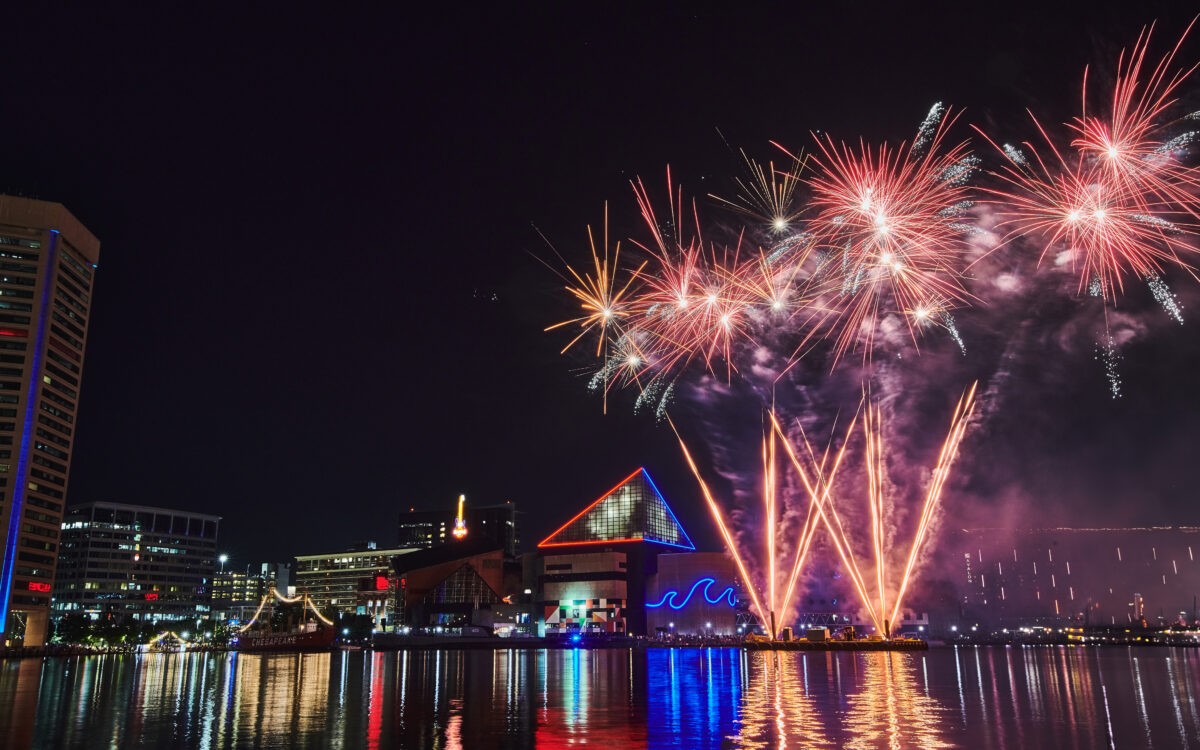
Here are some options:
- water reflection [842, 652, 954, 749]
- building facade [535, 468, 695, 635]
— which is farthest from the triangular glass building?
water reflection [842, 652, 954, 749]

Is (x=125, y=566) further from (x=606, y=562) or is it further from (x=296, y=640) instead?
(x=606, y=562)

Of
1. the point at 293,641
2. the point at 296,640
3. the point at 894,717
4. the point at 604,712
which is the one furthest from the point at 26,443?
the point at 894,717

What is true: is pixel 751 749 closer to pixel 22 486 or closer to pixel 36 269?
pixel 22 486

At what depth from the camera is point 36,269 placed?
115688 mm

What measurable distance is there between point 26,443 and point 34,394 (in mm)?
6657

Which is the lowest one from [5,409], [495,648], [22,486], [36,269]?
[495,648]

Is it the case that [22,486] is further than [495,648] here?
No

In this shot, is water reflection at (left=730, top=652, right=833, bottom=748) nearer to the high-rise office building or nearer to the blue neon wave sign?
the blue neon wave sign

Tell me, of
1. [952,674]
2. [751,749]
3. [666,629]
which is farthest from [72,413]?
A: [751,749]

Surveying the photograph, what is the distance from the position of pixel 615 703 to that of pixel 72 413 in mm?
119476

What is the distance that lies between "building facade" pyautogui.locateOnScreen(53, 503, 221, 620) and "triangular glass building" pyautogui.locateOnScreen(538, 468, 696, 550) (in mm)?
87776

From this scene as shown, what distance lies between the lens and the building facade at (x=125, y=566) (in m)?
178

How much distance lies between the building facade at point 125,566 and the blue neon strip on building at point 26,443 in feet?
239

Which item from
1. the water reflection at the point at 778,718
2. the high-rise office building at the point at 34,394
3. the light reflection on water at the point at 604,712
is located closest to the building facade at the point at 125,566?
the high-rise office building at the point at 34,394
